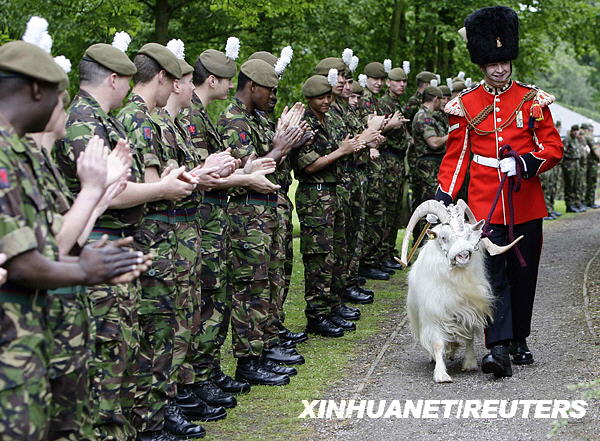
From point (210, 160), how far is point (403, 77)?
28.8ft

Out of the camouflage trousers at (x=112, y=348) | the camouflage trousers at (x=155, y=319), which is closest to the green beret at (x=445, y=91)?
the camouflage trousers at (x=155, y=319)

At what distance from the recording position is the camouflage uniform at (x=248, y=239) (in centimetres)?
805

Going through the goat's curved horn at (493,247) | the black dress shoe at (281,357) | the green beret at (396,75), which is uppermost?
the green beret at (396,75)

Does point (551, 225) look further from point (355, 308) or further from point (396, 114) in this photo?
point (355, 308)

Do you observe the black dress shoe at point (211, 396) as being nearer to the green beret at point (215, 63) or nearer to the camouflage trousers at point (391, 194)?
the green beret at point (215, 63)

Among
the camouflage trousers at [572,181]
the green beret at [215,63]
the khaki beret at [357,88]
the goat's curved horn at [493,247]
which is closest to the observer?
the green beret at [215,63]

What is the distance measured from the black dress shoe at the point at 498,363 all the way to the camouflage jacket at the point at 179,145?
315cm

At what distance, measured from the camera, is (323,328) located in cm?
1047

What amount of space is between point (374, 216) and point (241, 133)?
6.55 meters

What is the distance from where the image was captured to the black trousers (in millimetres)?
8711

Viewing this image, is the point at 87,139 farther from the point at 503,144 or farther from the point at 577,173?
the point at 577,173

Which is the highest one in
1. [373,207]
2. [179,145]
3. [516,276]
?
[179,145]

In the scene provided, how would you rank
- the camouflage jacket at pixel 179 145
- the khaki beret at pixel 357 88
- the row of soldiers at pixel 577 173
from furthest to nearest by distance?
the row of soldiers at pixel 577 173 < the khaki beret at pixel 357 88 < the camouflage jacket at pixel 179 145

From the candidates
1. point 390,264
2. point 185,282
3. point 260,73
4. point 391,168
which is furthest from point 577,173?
point 185,282
